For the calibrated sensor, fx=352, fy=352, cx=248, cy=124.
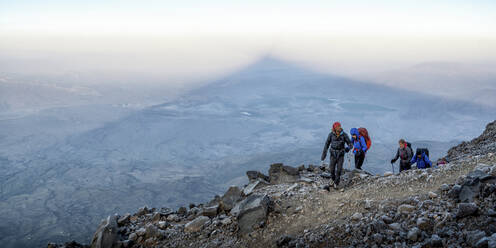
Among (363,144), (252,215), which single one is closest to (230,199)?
(252,215)

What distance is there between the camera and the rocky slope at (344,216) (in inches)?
233

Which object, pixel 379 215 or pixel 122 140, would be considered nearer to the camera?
pixel 379 215

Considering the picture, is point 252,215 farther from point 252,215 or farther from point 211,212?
point 211,212

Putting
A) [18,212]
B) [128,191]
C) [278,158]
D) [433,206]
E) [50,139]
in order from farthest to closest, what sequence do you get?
1. [50,139]
2. [278,158]
3. [128,191]
4. [18,212]
5. [433,206]

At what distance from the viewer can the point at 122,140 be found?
189750mm

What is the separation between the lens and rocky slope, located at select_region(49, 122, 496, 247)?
5918 mm

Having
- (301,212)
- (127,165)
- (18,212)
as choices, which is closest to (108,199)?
(18,212)

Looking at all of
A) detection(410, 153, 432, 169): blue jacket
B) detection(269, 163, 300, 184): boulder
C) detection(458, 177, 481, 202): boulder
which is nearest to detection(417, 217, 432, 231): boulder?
detection(458, 177, 481, 202): boulder

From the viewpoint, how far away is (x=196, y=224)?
9.73 m

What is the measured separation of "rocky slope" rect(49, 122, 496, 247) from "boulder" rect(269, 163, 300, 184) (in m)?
0.10

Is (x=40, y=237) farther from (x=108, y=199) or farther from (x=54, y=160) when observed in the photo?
(x=54, y=160)

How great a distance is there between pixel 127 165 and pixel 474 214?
151074 millimetres

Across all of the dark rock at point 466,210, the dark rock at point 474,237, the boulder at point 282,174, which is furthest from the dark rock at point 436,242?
the boulder at point 282,174

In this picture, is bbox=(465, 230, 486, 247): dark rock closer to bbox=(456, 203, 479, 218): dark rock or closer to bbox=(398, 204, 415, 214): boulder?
bbox=(456, 203, 479, 218): dark rock
